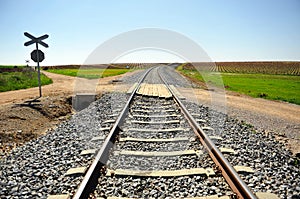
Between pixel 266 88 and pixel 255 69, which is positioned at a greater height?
pixel 255 69

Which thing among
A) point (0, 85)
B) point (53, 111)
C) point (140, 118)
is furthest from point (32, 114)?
point (0, 85)

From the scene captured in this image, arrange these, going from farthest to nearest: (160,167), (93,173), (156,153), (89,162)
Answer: (156,153), (89,162), (160,167), (93,173)

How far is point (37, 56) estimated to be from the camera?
11016 mm

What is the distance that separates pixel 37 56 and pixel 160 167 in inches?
368

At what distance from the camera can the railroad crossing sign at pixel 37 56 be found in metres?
11.0

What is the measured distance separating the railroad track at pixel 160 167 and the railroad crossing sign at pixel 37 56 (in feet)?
22.9

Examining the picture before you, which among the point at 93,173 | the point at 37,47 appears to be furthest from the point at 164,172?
the point at 37,47

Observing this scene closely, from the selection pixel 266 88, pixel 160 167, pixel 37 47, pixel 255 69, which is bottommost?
pixel 160 167

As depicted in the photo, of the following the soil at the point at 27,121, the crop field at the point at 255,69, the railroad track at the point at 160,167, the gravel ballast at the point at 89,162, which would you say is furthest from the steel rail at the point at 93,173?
the crop field at the point at 255,69

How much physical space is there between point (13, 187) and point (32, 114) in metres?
5.22

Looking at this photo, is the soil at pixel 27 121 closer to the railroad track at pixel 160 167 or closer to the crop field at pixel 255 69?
the railroad track at pixel 160 167

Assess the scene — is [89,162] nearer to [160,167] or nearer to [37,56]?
[160,167]

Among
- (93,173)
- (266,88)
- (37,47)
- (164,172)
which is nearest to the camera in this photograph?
(93,173)

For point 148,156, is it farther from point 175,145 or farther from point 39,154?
point 39,154
